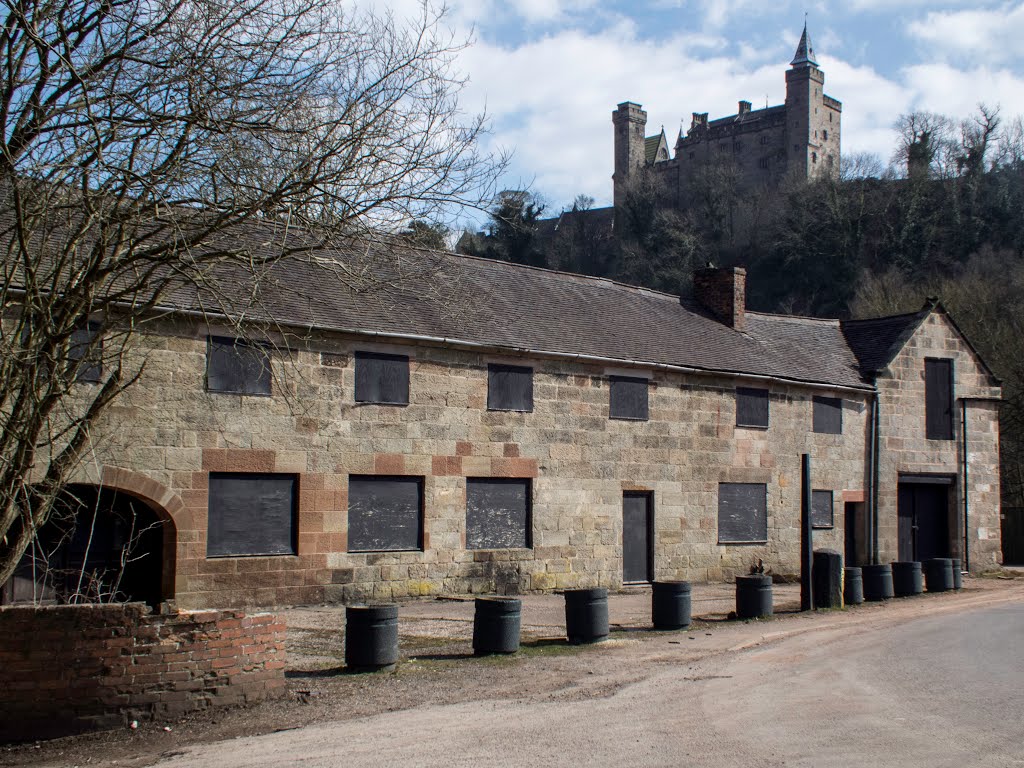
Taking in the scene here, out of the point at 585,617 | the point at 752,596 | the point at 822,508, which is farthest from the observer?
the point at 822,508

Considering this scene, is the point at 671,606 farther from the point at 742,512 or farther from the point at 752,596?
the point at 742,512

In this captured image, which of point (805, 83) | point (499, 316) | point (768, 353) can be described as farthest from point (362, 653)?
point (805, 83)

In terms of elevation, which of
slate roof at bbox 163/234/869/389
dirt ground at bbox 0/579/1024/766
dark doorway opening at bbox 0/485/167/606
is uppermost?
slate roof at bbox 163/234/869/389

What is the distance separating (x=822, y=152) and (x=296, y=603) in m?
81.5

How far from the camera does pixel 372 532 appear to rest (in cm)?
1775

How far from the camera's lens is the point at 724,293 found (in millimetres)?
26531

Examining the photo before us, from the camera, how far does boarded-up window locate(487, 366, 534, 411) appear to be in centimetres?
1938

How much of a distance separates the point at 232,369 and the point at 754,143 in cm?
8144

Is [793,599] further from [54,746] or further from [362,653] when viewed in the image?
[54,746]

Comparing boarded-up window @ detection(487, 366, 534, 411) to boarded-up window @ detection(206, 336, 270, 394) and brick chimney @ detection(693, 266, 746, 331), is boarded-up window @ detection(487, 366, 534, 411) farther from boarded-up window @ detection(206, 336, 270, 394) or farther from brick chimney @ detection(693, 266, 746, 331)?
brick chimney @ detection(693, 266, 746, 331)

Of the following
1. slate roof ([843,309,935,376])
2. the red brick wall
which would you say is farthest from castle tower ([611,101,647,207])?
the red brick wall

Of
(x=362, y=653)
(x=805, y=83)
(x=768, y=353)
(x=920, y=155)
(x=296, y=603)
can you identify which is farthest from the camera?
(x=805, y=83)

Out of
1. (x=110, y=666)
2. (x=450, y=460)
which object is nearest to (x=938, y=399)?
(x=450, y=460)

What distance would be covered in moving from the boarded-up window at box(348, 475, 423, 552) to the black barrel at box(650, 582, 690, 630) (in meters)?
4.90
